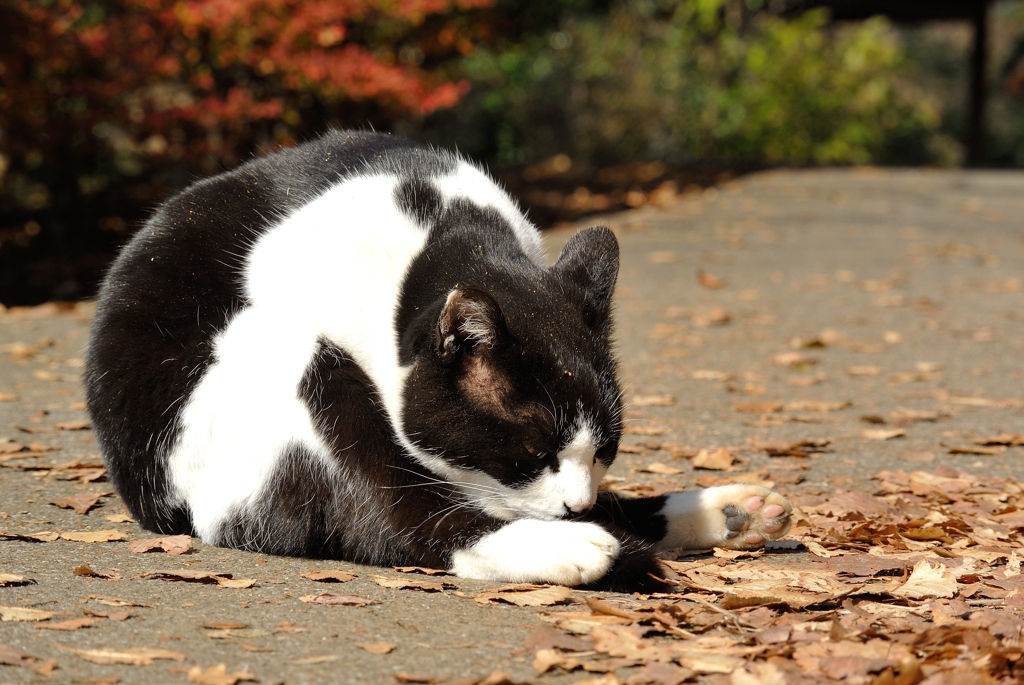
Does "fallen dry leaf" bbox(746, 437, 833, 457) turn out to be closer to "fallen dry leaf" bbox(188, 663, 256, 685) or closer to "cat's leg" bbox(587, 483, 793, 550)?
"cat's leg" bbox(587, 483, 793, 550)

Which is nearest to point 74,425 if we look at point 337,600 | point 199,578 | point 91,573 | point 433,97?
point 91,573

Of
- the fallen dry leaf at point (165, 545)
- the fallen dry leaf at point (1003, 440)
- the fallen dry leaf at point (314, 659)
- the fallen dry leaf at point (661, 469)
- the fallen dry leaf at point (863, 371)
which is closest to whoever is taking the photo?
the fallen dry leaf at point (314, 659)

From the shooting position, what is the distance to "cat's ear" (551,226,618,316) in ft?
9.48

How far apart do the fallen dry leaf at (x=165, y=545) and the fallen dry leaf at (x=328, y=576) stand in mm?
411

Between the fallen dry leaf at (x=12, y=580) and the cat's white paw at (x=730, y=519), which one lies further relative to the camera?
the cat's white paw at (x=730, y=519)

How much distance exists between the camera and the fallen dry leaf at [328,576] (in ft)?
8.78

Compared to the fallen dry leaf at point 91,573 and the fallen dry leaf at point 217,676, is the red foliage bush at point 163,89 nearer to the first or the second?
the fallen dry leaf at point 91,573

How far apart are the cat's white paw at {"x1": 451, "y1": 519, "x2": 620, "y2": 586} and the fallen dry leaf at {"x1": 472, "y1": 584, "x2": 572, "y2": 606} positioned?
4 centimetres

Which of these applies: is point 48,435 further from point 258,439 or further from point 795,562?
point 795,562

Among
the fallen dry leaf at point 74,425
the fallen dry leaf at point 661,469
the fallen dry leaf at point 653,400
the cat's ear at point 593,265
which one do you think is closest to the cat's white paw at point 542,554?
the cat's ear at point 593,265

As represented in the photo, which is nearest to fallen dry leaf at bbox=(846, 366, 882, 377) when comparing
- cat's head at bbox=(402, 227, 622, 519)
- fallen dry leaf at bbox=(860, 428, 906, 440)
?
fallen dry leaf at bbox=(860, 428, 906, 440)

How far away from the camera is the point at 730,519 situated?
9.56 ft

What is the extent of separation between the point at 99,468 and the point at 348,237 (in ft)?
5.00

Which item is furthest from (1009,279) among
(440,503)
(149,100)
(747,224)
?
(149,100)
